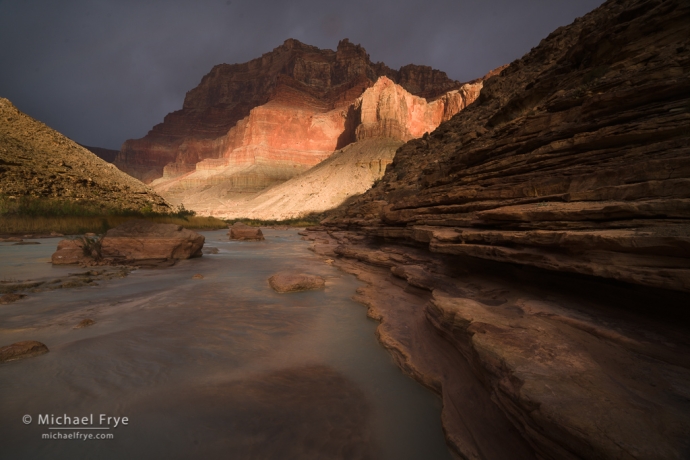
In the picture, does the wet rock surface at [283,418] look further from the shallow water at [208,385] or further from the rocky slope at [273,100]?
the rocky slope at [273,100]

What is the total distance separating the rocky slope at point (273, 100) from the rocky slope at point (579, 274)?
88.9 meters

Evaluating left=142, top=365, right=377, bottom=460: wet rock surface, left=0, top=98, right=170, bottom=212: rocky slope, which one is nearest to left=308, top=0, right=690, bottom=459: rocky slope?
left=142, top=365, right=377, bottom=460: wet rock surface

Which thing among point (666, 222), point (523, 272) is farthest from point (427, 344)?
point (666, 222)

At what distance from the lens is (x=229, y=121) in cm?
12219

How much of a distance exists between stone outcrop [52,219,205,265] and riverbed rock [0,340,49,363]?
20.5 ft

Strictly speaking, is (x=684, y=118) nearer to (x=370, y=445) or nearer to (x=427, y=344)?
(x=427, y=344)

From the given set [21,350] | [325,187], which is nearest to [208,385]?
[21,350]

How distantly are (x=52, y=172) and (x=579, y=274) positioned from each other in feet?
85.2

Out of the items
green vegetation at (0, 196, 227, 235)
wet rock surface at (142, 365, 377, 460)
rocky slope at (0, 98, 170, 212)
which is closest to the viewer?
wet rock surface at (142, 365, 377, 460)

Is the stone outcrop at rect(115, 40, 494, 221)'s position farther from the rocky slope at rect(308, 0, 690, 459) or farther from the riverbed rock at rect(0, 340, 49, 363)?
the riverbed rock at rect(0, 340, 49, 363)

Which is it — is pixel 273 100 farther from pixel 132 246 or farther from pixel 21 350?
pixel 21 350

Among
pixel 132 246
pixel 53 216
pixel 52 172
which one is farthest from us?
pixel 52 172

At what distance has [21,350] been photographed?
2781 millimetres

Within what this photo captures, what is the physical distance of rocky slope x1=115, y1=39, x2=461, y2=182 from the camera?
9650 cm
